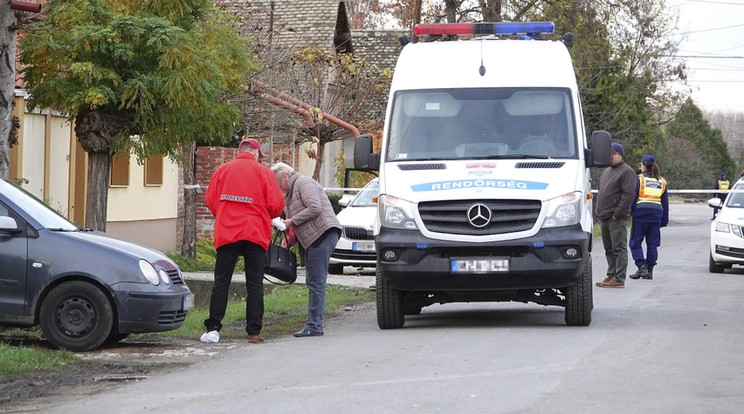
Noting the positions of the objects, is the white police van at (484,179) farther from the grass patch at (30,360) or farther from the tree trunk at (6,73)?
the tree trunk at (6,73)

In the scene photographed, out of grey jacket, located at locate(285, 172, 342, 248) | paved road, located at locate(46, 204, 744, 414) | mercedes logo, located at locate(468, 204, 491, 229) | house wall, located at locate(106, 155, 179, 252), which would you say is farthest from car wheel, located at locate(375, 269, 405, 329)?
house wall, located at locate(106, 155, 179, 252)

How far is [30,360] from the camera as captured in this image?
406 inches

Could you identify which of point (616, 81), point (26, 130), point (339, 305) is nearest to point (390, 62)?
point (616, 81)

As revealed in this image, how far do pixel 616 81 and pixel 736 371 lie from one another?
40.8 metres

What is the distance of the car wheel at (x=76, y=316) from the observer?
11383 mm

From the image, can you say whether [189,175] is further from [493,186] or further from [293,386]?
[293,386]

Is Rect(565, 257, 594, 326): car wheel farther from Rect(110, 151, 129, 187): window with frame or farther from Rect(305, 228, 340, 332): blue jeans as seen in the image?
Rect(110, 151, 129, 187): window with frame

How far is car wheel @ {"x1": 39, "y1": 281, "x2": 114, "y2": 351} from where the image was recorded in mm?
11383

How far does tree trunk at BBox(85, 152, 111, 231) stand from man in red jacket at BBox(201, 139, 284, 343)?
5.91 meters

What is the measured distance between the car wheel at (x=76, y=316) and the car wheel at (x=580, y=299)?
4.42 m

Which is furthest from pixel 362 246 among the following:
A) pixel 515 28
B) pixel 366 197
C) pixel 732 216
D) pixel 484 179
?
pixel 484 179

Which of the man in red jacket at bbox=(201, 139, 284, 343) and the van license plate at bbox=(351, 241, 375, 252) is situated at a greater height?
the man in red jacket at bbox=(201, 139, 284, 343)

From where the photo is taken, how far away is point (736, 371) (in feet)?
32.7

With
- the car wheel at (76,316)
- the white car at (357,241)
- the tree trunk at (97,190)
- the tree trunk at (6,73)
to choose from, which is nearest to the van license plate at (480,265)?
the car wheel at (76,316)
